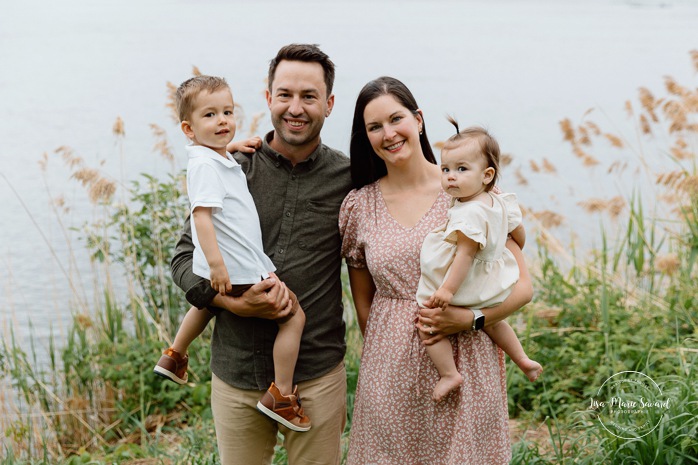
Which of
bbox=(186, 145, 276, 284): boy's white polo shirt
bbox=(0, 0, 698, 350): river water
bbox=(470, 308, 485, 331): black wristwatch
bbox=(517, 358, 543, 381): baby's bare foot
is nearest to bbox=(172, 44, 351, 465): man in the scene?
bbox=(186, 145, 276, 284): boy's white polo shirt

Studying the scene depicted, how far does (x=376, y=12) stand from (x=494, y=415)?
664 inches

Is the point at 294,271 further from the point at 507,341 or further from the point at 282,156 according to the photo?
the point at 507,341

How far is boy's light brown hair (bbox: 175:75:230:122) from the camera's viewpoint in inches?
102

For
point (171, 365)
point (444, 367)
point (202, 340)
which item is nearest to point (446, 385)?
point (444, 367)

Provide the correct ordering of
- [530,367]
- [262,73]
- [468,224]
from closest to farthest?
[468,224]
[530,367]
[262,73]

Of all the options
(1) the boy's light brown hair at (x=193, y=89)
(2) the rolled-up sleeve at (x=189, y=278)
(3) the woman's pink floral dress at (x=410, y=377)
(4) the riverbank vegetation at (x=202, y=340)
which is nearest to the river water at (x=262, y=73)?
(4) the riverbank vegetation at (x=202, y=340)

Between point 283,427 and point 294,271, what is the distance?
561mm

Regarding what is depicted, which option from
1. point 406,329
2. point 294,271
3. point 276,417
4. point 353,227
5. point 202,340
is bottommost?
point 202,340

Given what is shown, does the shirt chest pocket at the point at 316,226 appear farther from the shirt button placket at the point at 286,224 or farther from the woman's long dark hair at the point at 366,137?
the woman's long dark hair at the point at 366,137

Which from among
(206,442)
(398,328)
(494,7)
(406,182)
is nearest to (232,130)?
(406,182)

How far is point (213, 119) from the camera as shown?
262cm

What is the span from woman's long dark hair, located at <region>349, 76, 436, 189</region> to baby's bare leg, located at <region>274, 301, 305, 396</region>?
1.68 ft

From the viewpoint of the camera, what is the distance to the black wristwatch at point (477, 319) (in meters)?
2.57

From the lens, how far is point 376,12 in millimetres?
18547
